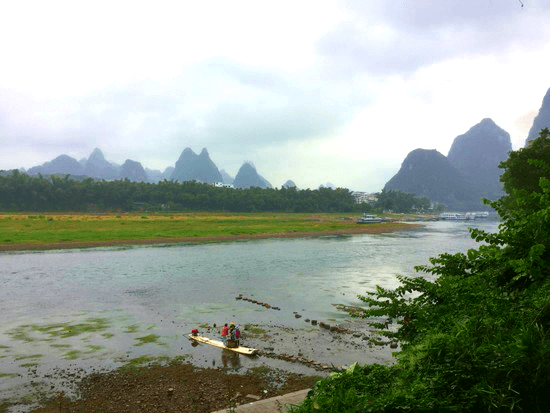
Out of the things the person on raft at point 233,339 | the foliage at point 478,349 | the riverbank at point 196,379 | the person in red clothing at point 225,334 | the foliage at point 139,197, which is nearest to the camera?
the foliage at point 478,349

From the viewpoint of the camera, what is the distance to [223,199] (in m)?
170

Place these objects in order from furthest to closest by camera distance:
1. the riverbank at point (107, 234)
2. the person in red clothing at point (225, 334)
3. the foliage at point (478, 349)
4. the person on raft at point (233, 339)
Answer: the riverbank at point (107, 234)
the person in red clothing at point (225, 334)
the person on raft at point (233, 339)
the foliage at point (478, 349)

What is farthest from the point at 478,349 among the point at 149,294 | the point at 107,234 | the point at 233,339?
the point at 107,234

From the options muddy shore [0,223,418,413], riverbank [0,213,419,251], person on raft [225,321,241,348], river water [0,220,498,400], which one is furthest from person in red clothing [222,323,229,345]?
riverbank [0,213,419,251]

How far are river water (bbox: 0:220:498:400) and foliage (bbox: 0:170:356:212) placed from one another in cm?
10220

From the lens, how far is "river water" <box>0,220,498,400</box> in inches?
840

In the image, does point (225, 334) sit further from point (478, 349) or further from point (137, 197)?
point (137, 197)

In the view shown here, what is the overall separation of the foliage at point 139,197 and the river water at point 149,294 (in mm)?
102205

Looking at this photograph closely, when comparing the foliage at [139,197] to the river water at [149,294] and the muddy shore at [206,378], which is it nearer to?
the river water at [149,294]

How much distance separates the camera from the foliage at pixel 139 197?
145125mm

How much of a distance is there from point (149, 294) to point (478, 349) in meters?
32.6

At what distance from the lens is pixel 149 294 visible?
33875mm

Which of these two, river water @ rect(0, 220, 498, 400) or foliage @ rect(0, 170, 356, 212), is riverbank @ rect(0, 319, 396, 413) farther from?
foliage @ rect(0, 170, 356, 212)

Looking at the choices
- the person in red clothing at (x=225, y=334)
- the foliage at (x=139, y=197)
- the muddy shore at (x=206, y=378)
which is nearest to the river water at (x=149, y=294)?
the muddy shore at (x=206, y=378)
